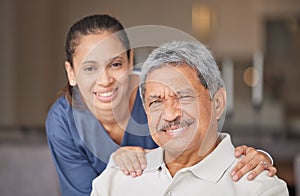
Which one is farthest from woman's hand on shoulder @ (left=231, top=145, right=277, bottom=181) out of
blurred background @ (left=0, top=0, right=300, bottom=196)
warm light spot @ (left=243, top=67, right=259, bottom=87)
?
warm light spot @ (left=243, top=67, right=259, bottom=87)

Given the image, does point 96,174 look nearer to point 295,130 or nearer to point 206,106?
point 206,106

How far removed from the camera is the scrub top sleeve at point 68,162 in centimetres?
82

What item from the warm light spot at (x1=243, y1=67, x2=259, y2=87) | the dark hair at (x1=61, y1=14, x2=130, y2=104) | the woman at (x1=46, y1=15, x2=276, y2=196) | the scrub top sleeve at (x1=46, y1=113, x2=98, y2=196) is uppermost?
the dark hair at (x1=61, y1=14, x2=130, y2=104)

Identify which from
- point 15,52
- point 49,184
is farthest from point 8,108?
point 49,184

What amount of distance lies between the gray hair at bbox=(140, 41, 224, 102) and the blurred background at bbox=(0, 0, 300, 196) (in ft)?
4.81

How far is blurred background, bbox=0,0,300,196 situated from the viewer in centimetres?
267

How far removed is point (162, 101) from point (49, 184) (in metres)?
0.90

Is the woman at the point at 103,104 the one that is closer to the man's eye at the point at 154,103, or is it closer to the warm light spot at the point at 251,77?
the man's eye at the point at 154,103

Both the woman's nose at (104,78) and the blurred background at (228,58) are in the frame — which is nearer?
the woman's nose at (104,78)

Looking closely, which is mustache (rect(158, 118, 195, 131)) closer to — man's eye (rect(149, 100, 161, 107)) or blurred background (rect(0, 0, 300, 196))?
man's eye (rect(149, 100, 161, 107))

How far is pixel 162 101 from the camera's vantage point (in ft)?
2.35

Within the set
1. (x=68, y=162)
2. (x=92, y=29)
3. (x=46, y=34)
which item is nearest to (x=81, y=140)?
(x=68, y=162)

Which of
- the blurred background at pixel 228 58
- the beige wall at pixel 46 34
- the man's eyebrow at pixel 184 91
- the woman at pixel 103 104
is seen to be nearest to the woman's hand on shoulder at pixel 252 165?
the woman at pixel 103 104

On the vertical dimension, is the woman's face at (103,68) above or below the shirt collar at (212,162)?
above
